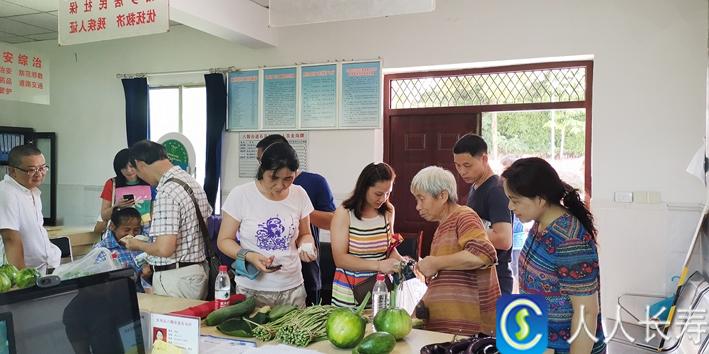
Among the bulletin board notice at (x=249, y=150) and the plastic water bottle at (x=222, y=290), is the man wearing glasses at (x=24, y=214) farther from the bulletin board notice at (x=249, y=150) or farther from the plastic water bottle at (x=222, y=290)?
the bulletin board notice at (x=249, y=150)

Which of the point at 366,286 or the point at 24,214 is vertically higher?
the point at 24,214

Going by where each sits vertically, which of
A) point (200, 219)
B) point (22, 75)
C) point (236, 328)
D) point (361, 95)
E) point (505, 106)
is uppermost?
point (22, 75)

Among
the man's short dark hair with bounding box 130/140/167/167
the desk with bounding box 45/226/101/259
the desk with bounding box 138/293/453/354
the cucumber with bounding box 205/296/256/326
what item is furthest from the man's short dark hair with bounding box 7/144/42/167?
the desk with bounding box 45/226/101/259

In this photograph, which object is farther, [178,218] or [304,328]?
[178,218]

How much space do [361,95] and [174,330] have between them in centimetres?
369

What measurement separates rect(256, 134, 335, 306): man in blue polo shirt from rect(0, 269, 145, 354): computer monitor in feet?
5.57

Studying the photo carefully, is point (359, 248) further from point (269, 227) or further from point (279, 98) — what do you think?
point (279, 98)

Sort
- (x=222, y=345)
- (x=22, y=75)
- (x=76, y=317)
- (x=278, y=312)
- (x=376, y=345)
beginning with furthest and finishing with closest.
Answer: (x=22, y=75), (x=278, y=312), (x=222, y=345), (x=376, y=345), (x=76, y=317)

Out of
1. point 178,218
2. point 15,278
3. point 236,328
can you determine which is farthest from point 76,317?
point 178,218

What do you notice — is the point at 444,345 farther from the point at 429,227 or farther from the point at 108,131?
the point at 108,131

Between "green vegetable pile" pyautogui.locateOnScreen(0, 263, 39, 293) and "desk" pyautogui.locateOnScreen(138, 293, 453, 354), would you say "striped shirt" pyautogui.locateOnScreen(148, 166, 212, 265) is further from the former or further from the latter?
"green vegetable pile" pyautogui.locateOnScreen(0, 263, 39, 293)

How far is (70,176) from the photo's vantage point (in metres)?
6.54

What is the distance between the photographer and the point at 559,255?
1.81m

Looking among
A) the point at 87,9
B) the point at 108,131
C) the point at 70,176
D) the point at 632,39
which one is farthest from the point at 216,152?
the point at 632,39
